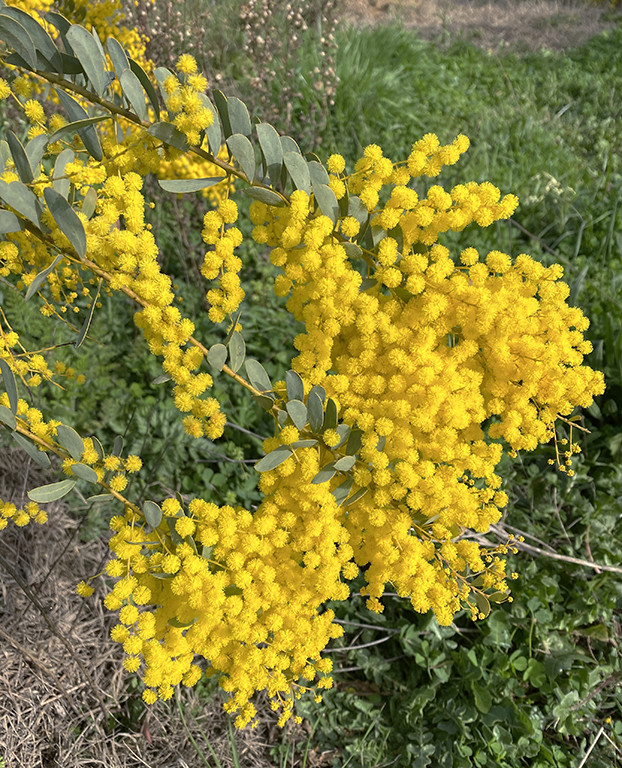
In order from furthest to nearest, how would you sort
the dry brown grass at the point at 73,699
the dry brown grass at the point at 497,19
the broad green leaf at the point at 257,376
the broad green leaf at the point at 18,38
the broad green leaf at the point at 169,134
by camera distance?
the dry brown grass at the point at 497,19 < the dry brown grass at the point at 73,699 < the broad green leaf at the point at 257,376 < the broad green leaf at the point at 169,134 < the broad green leaf at the point at 18,38

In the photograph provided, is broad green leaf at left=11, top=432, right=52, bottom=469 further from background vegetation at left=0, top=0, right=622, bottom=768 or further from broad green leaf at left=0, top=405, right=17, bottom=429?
background vegetation at left=0, top=0, right=622, bottom=768

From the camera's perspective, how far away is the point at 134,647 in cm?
102

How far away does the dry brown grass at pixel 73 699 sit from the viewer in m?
1.79

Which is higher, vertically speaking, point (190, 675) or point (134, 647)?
point (134, 647)

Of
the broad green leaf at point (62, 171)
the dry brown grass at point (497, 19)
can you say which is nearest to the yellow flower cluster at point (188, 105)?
the broad green leaf at point (62, 171)

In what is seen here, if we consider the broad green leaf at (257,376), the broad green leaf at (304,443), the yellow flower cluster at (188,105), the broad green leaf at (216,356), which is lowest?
the broad green leaf at (304,443)

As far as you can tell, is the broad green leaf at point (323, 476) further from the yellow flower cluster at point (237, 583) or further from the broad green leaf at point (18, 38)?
the broad green leaf at point (18, 38)

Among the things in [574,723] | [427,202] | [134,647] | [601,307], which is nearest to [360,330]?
[427,202]

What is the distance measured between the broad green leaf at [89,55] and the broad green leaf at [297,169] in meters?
0.31

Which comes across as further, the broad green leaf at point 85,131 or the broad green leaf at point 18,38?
the broad green leaf at point 85,131

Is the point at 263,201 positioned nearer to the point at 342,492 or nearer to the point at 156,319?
the point at 156,319

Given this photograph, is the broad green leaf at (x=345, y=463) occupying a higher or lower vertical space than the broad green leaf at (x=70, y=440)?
higher

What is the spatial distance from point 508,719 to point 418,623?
39 centimetres

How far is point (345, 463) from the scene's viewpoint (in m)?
1.03
